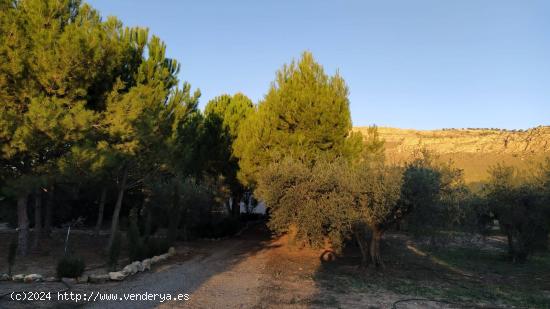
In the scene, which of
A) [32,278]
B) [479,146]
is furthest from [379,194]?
[479,146]

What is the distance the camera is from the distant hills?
230 ft

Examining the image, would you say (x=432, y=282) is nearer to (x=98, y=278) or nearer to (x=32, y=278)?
(x=98, y=278)

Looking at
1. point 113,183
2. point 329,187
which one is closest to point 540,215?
point 329,187

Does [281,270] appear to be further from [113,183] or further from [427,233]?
[113,183]

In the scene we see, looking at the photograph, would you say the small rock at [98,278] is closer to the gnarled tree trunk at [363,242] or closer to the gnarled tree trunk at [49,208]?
the gnarled tree trunk at [49,208]

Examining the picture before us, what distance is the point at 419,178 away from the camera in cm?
1399

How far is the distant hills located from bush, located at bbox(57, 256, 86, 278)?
173 feet

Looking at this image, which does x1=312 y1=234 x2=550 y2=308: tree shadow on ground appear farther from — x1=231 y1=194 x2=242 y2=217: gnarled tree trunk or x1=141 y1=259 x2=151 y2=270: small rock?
x1=231 y1=194 x2=242 y2=217: gnarled tree trunk

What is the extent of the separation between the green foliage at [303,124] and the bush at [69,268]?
11.3 meters

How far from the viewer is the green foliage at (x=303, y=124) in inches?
865

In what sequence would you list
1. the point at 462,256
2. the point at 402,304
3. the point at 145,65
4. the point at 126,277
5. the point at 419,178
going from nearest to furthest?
the point at 402,304 → the point at 126,277 → the point at 419,178 → the point at 145,65 → the point at 462,256

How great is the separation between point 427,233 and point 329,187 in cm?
366

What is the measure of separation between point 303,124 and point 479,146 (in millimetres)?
75170

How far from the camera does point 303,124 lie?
875 inches
